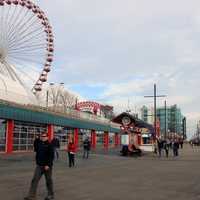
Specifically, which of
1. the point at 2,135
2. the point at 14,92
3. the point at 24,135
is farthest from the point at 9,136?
the point at 14,92

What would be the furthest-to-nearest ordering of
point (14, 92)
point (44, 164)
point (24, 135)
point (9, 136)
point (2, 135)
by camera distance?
1. point (14, 92)
2. point (24, 135)
3. point (9, 136)
4. point (2, 135)
5. point (44, 164)

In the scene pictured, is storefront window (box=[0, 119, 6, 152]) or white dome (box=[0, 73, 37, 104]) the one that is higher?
white dome (box=[0, 73, 37, 104])

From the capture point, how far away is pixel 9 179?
54.3 feet

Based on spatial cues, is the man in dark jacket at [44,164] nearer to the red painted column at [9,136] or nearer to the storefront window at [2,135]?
the storefront window at [2,135]

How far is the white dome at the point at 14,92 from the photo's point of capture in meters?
53.8

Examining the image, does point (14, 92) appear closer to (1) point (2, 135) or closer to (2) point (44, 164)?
(1) point (2, 135)

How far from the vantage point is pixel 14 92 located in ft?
191

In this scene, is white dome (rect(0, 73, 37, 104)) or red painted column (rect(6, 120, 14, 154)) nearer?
red painted column (rect(6, 120, 14, 154))

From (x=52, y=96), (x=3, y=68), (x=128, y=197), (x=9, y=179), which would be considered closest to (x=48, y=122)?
(x=3, y=68)

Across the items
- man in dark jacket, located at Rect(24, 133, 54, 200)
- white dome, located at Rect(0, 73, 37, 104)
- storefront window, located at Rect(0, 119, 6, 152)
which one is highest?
white dome, located at Rect(0, 73, 37, 104)

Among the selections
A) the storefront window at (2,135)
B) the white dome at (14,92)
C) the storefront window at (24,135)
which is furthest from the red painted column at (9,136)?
the white dome at (14,92)

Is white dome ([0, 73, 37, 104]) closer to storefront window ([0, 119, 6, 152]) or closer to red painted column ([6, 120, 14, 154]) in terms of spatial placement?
red painted column ([6, 120, 14, 154])

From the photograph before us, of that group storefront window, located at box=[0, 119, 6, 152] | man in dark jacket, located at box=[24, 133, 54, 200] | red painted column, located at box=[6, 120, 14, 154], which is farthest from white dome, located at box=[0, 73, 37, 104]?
man in dark jacket, located at box=[24, 133, 54, 200]

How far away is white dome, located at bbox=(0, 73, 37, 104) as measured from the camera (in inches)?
2119
